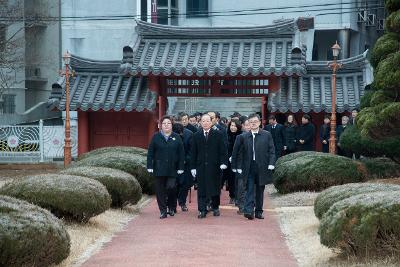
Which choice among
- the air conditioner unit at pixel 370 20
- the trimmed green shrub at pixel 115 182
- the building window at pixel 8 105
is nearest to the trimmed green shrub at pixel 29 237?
the trimmed green shrub at pixel 115 182

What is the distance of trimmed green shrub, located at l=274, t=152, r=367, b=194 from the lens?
61.3ft

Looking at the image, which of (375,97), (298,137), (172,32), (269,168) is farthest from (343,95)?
(269,168)

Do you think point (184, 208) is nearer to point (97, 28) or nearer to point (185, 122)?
point (185, 122)

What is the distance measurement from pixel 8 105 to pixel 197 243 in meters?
30.3

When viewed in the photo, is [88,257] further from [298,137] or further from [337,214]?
[298,137]

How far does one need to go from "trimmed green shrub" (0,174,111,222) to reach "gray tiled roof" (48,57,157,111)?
1561cm

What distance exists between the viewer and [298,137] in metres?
25.6

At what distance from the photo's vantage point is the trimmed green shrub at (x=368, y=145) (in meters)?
20.3

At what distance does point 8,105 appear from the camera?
1622 inches

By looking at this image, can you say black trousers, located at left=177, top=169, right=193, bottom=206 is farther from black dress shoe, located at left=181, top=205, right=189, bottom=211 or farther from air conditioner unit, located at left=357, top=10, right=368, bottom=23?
air conditioner unit, located at left=357, top=10, right=368, bottom=23

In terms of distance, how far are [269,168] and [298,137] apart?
32.9 ft

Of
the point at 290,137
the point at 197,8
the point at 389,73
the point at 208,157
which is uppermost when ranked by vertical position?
the point at 197,8

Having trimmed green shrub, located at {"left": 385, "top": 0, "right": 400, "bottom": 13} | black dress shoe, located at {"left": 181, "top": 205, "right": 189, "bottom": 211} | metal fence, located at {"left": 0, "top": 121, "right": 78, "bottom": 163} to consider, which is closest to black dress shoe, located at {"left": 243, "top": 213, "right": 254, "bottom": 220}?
black dress shoe, located at {"left": 181, "top": 205, "right": 189, "bottom": 211}

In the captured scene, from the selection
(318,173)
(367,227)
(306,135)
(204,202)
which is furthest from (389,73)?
(367,227)
